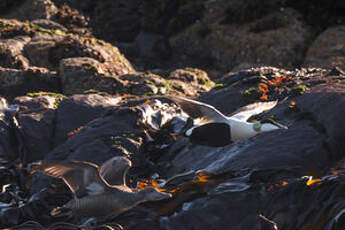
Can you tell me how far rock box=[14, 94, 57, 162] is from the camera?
1186cm

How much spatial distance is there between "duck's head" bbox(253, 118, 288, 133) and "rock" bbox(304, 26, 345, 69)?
1467cm

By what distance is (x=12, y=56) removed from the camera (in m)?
20.0

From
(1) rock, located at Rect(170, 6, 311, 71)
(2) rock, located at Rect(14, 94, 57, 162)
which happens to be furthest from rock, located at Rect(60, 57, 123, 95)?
(1) rock, located at Rect(170, 6, 311, 71)

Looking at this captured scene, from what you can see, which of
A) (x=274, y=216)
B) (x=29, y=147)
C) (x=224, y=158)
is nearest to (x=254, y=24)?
(x=29, y=147)

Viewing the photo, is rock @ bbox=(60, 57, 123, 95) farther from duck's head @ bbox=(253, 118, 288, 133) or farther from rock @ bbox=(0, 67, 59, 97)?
duck's head @ bbox=(253, 118, 288, 133)

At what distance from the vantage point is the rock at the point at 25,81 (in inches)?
697

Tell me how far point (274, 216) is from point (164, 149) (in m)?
4.13

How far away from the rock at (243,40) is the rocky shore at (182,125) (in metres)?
0.10

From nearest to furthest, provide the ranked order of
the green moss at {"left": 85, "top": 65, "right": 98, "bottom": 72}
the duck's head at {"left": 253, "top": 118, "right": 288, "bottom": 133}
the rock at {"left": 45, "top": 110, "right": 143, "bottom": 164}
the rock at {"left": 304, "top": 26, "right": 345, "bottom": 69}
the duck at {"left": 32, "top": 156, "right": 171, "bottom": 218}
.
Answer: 1. the duck at {"left": 32, "top": 156, "right": 171, "bottom": 218}
2. the duck's head at {"left": 253, "top": 118, "right": 288, "bottom": 133}
3. the rock at {"left": 45, "top": 110, "right": 143, "bottom": 164}
4. the green moss at {"left": 85, "top": 65, "right": 98, "bottom": 72}
5. the rock at {"left": 304, "top": 26, "right": 345, "bottom": 69}

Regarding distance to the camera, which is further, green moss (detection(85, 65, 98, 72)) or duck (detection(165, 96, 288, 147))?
green moss (detection(85, 65, 98, 72))

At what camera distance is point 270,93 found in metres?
12.0

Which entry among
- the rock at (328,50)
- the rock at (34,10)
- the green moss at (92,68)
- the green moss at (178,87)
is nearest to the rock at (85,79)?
the green moss at (92,68)

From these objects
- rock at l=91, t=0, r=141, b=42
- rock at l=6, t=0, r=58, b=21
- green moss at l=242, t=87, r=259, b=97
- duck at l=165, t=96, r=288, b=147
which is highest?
rock at l=6, t=0, r=58, b=21

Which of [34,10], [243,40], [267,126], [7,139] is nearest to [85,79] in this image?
[7,139]
